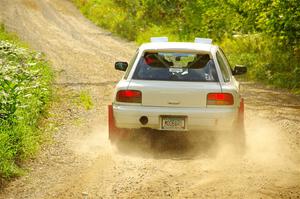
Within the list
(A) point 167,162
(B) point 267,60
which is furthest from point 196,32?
(A) point 167,162

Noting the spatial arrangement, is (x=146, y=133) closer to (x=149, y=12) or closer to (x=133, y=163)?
(x=133, y=163)

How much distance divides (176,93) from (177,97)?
0.06 m

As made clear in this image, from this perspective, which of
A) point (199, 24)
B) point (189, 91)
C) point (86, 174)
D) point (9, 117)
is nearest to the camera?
point (86, 174)

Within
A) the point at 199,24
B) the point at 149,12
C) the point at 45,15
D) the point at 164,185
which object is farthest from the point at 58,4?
the point at 164,185

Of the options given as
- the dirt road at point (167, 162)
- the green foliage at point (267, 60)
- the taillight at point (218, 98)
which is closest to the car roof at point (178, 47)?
the taillight at point (218, 98)

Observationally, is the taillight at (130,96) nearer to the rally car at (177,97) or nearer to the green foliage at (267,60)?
the rally car at (177,97)

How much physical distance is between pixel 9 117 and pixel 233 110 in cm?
339

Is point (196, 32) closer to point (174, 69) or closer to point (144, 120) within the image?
point (174, 69)

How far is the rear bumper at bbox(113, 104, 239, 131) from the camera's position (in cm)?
838

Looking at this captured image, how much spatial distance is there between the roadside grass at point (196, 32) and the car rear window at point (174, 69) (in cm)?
744

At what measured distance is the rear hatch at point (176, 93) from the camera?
331 inches

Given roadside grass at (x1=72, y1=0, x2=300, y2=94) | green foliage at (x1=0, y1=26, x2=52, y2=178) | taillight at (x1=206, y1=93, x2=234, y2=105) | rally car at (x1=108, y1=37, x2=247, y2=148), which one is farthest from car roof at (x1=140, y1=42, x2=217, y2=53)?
roadside grass at (x1=72, y1=0, x2=300, y2=94)

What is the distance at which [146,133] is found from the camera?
947 cm

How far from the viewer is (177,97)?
841 cm
